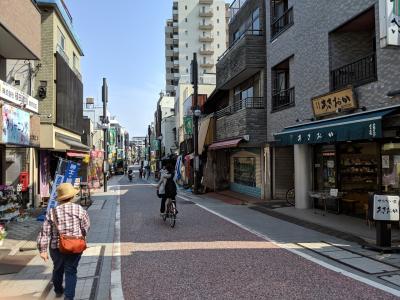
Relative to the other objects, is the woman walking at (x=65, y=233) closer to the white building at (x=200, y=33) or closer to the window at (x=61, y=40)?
the window at (x=61, y=40)

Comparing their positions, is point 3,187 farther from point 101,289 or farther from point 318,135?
point 318,135

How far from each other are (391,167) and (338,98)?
2933 mm

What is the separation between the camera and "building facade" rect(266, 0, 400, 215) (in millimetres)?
11016

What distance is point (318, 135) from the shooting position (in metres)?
13.4

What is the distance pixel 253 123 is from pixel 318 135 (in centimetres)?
852

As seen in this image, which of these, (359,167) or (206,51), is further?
(206,51)

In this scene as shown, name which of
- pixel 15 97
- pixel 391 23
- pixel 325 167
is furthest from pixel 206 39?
pixel 391 23

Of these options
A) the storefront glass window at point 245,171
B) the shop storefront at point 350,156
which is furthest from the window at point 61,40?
the shop storefront at point 350,156

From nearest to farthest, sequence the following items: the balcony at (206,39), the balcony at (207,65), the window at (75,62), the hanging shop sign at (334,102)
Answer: the hanging shop sign at (334,102)
the window at (75,62)
the balcony at (207,65)
the balcony at (206,39)

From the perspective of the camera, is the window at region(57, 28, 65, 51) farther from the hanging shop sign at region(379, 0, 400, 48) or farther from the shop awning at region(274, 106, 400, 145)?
the hanging shop sign at region(379, 0, 400, 48)

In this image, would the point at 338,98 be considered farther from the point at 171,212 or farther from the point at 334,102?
the point at 171,212

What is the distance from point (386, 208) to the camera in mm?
9039

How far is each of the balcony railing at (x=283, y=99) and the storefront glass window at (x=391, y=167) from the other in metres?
6.92

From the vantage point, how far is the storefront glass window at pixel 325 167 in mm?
15375
